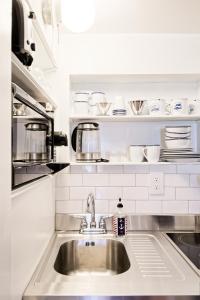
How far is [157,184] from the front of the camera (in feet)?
5.55

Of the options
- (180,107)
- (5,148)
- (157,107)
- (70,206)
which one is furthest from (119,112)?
(5,148)

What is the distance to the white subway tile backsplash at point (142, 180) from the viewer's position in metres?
1.70

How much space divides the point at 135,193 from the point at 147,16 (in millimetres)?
1022

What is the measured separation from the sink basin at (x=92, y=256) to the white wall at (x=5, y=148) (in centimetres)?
85

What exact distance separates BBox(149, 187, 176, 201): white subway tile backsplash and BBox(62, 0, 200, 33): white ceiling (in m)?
0.96

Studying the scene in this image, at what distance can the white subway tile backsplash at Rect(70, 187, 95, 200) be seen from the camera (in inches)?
67.0

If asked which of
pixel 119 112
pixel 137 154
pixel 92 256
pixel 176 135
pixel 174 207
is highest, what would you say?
pixel 119 112

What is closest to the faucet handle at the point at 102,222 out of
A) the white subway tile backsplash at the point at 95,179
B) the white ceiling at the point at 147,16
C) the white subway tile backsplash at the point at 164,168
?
the white subway tile backsplash at the point at 95,179

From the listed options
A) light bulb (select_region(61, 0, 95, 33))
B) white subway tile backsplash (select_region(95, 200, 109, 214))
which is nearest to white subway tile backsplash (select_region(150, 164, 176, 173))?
white subway tile backsplash (select_region(95, 200, 109, 214))

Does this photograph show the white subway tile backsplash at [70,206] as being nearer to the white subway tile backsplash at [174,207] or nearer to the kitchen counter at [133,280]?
the kitchen counter at [133,280]

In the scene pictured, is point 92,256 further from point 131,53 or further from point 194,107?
point 131,53

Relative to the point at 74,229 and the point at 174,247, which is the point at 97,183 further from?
the point at 174,247

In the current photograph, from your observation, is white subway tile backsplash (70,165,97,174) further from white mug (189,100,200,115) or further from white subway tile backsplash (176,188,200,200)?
Result: white mug (189,100,200,115)

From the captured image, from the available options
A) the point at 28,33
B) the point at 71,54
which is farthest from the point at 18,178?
the point at 71,54
